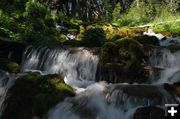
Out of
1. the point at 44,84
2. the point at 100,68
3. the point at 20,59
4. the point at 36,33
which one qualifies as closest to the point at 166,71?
the point at 100,68

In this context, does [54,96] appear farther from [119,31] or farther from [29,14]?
[119,31]

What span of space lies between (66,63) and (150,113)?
22.5ft

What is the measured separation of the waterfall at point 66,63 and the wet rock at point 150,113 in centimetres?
453

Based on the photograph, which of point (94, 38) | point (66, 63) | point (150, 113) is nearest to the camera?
point (150, 113)

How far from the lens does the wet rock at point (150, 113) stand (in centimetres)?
745

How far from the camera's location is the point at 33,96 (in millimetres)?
9453

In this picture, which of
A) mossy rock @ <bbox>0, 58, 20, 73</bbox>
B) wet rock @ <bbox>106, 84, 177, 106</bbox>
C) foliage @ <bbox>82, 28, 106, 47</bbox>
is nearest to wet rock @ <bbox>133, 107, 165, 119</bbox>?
wet rock @ <bbox>106, 84, 177, 106</bbox>

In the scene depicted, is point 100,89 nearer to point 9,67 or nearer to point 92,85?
point 92,85

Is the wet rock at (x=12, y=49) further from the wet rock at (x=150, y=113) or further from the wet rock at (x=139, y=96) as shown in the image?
the wet rock at (x=150, y=113)

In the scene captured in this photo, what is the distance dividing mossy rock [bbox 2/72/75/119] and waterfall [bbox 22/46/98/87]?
2302mm

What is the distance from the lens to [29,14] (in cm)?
1995

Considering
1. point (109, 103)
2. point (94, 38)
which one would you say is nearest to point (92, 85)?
point (109, 103)

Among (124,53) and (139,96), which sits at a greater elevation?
(124,53)

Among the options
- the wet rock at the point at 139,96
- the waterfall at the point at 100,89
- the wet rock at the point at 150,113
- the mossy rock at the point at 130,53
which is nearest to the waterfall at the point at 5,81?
the waterfall at the point at 100,89
